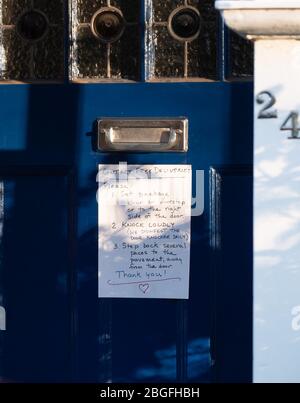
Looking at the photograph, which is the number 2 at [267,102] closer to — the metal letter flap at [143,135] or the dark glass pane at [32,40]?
the metal letter flap at [143,135]

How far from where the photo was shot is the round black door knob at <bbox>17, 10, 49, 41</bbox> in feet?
14.8

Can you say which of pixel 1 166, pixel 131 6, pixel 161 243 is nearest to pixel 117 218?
pixel 161 243

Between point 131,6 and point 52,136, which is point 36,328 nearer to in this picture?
point 52,136

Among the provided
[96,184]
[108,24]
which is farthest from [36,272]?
[108,24]

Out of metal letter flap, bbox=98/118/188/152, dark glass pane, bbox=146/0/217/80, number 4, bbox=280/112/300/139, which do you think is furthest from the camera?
dark glass pane, bbox=146/0/217/80

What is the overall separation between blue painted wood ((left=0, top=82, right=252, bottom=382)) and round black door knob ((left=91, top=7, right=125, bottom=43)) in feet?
0.84

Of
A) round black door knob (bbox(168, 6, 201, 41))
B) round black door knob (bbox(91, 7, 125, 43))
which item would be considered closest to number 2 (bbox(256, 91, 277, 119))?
round black door knob (bbox(168, 6, 201, 41))

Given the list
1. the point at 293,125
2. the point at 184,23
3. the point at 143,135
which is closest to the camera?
the point at 293,125

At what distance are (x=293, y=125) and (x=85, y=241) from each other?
1.32 meters

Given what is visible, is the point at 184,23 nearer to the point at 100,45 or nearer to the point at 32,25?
the point at 100,45

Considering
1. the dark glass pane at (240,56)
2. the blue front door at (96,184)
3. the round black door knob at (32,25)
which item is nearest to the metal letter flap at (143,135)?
the blue front door at (96,184)

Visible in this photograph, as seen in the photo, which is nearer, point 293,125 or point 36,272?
point 293,125

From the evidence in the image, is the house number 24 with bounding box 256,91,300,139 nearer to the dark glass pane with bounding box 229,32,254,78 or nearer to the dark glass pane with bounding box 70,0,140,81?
the dark glass pane with bounding box 229,32,254,78

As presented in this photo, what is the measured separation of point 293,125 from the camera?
136 inches
